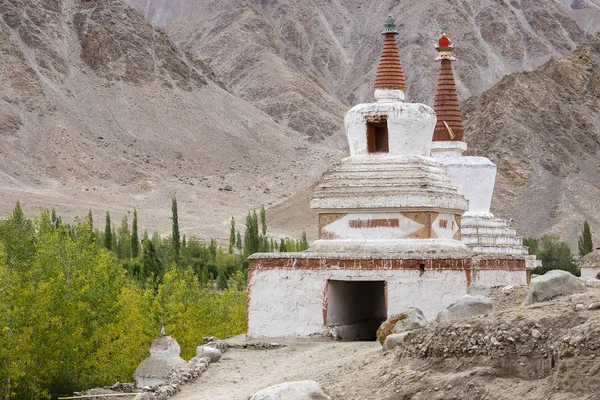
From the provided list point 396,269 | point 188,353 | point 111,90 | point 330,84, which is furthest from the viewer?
point 330,84

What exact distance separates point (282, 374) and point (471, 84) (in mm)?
134040


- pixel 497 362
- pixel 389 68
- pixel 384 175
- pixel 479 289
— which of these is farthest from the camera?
pixel 389 68

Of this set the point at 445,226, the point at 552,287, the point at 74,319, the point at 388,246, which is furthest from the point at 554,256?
the point at 552,287

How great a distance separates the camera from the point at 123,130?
356 ft

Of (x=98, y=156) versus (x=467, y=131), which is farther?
(x=98, y=156)

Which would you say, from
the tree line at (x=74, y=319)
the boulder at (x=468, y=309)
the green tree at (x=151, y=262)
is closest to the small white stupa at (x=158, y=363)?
the tree line at (x=74, y=319)

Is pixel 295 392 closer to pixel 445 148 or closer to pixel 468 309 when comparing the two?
pixel 468 309

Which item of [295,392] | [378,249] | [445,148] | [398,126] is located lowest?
[295,392]

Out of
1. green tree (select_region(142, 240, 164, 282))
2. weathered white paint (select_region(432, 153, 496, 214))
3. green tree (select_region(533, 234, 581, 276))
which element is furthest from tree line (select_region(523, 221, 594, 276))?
weathered white paint (select_region(432, 153, 496, 214))

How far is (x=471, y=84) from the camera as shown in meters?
145

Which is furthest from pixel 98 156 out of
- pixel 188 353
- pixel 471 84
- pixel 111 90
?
pixel 188 353

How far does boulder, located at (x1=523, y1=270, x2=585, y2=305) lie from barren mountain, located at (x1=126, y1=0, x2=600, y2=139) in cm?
11948

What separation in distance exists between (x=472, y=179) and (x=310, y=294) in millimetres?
11068

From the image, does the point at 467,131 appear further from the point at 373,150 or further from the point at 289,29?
the point at 289,29
